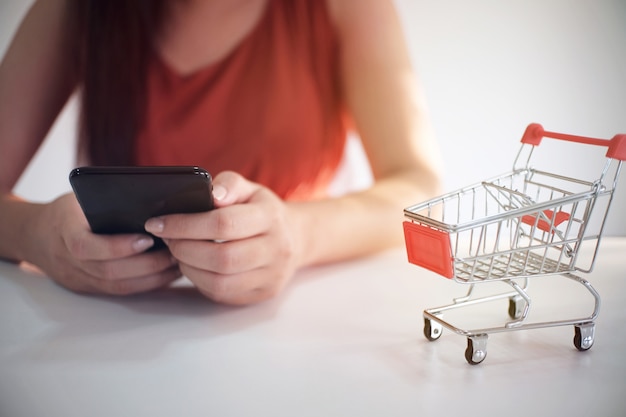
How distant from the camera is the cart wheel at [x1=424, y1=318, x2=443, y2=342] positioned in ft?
1.83

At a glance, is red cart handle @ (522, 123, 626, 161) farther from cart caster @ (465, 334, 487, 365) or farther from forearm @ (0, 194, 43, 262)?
forearm @ (0, 194, 43, 262)

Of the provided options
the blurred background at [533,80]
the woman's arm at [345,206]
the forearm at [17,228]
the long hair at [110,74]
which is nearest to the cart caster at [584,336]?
the blurred background at [533,80]

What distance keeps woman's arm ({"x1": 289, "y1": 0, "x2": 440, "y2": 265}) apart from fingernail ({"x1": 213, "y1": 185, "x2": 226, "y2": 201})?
0.14m

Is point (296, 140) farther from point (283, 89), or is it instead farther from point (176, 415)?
point (176, 415)

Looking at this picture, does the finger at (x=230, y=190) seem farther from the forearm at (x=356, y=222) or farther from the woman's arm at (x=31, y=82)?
the woman's arm at (x=31, y=82)

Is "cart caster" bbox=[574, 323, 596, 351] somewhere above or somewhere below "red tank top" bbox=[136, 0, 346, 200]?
below

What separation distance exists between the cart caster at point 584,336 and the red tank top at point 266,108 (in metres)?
0.67

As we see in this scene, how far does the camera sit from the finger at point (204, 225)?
2.01 feet

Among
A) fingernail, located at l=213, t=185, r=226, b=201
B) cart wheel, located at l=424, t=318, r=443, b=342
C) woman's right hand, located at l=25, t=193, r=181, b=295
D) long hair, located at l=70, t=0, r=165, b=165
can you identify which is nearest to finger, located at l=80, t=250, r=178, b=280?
woman's right hand, located at l=25, t=193, r=181, b=295

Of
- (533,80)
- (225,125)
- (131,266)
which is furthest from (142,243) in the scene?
(225,125)

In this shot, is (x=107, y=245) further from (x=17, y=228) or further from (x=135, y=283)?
(x=17, y=228)

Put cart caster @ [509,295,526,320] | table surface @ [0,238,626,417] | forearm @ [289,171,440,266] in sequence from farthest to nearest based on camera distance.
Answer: forearm @ [289,171,440,266] < cart caster @ [509,295,526,320] < table surface @ [0,238,626,417]

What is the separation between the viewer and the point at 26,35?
3.26 ft

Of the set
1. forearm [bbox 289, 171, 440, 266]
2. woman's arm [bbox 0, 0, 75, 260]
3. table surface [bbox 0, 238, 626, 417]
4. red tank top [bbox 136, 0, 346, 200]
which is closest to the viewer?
table surface [bbox 0, 238, 626, 417]
